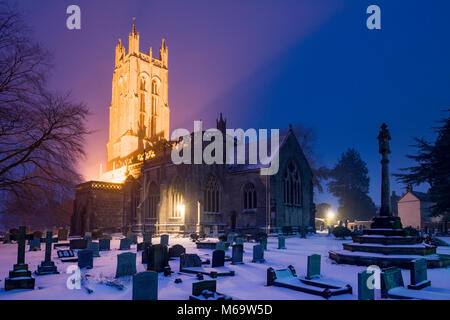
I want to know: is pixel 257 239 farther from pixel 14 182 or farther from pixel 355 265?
pixel 14 182

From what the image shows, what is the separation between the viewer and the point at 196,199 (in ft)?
105

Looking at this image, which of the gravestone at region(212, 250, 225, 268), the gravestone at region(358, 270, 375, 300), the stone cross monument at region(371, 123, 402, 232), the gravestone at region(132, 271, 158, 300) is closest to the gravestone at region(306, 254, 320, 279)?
the gravestone at region(358, 270, 375, 300)

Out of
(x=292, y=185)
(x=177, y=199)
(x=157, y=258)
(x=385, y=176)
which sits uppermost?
(x=385, y=176)

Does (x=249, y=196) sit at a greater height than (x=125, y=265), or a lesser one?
greater

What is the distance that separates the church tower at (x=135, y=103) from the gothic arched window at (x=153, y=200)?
2342 centimetres

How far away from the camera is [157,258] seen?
11.1 meters

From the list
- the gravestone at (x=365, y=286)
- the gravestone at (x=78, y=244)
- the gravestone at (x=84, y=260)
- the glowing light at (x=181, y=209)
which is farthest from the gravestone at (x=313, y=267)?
the glowing light at (x=181, y=209)

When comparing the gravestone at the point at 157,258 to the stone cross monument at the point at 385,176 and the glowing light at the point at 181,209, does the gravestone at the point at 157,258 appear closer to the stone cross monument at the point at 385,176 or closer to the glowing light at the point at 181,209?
the stone cross monument at the point at 385,176

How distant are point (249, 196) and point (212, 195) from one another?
4.01m

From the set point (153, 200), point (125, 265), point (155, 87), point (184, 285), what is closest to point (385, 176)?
point (184, 285)

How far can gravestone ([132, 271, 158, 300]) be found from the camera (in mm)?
6648

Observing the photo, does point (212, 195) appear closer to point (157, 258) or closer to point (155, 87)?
point (157, 258)

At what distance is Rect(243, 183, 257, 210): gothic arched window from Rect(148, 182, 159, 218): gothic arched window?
10340mm
